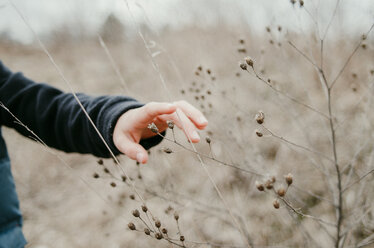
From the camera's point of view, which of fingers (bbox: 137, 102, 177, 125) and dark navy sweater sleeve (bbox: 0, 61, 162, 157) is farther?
dark navy sweater sleeve (bbox: 0, 61, 162, 157)

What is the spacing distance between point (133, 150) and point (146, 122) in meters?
0.12

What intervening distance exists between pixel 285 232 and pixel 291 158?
2.76 feet

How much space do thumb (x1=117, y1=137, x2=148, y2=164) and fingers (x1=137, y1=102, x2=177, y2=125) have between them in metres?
0.10

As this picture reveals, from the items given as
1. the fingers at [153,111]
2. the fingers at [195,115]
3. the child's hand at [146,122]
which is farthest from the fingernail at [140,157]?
the fingers at [195,115]

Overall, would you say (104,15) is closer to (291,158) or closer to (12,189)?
(12,189)

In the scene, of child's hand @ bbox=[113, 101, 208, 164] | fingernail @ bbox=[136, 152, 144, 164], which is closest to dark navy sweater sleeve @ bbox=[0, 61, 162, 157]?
child's hand @ bbox=[113, 101, 208, 164]

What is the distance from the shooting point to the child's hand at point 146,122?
3.18ft

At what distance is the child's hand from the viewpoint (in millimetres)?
970

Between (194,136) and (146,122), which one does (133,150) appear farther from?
(194,136)

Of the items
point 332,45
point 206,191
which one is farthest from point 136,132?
point 332,45

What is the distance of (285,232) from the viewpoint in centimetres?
201

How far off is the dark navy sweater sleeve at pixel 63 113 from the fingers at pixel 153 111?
0.46 feet

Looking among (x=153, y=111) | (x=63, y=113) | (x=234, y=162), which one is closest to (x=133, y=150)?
(x=153, y=111)

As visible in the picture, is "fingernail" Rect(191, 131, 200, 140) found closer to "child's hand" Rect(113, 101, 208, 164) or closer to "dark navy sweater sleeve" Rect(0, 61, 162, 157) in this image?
"child's hand" Rect(113, 101, 208, 164)
